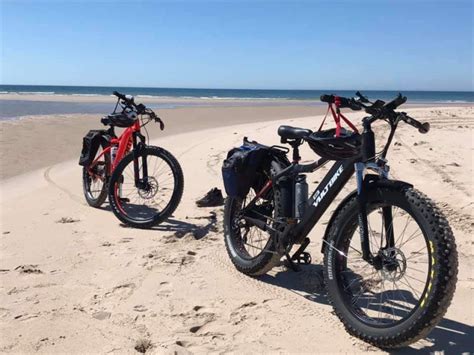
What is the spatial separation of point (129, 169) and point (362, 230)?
11.8 feet

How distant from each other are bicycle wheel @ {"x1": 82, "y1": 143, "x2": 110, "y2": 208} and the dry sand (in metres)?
0.18

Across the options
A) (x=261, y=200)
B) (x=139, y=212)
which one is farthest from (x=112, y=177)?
(x=261, y=200)

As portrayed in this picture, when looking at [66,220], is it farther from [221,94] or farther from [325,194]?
[221,94]

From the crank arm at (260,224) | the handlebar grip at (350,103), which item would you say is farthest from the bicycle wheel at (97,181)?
the handlebar grip at (350,103)

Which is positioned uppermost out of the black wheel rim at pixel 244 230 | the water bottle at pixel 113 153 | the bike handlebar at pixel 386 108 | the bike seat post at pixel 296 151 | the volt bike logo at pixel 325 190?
the bike handlebar at pixel 386 108

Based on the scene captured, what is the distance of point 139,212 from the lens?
6.06 metres

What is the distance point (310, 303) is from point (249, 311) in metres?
0.46

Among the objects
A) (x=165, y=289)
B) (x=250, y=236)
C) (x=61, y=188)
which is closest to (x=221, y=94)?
(x=61, y=188)

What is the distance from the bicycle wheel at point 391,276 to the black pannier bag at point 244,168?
1.02 meters

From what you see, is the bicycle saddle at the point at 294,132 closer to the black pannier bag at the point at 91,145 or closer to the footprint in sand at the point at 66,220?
the footprint in sand at the point at 66,220

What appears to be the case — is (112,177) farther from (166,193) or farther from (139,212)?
(166,193)

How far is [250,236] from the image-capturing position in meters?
4.46

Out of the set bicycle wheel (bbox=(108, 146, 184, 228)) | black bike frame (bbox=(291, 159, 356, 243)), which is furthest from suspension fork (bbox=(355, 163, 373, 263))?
bicycle wheel (bbox=(108, 146, 184, 228))

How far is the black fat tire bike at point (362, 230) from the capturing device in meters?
2.63
